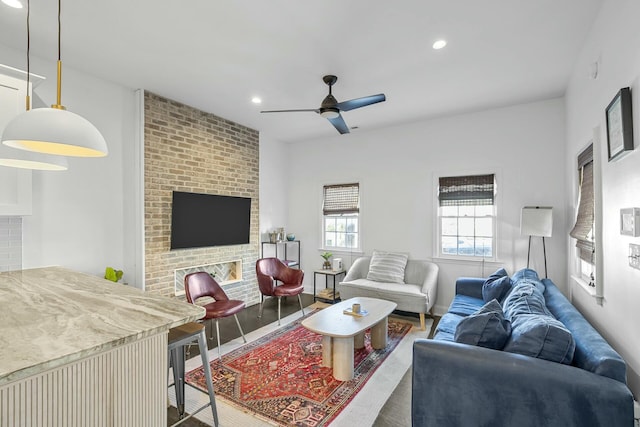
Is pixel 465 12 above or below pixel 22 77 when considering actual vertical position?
above

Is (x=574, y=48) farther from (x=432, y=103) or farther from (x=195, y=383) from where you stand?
(x=195, y=383)

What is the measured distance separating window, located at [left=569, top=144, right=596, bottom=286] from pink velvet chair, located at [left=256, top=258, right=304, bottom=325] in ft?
10.6

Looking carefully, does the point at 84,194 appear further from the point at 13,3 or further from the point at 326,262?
the point at 326,262

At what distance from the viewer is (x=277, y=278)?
483 centimetres

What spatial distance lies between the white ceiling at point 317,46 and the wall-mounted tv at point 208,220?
54.5 inches

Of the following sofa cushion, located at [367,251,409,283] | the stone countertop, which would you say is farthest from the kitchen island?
sofa cushion, located at [367,251,409,283]

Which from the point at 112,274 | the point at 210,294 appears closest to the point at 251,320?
the point at 210,294

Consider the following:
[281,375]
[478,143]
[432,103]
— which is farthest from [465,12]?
[281,375]

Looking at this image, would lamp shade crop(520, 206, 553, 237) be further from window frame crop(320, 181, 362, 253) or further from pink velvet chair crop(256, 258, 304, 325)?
pink velvet chair crop(256, 258, 304, 325)

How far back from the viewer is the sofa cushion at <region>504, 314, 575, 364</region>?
1661mm

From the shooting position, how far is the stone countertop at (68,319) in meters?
0.98

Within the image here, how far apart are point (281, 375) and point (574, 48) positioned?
4044 mm

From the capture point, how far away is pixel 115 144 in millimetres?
3572

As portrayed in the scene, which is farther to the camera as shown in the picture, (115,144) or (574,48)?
(115,144)
